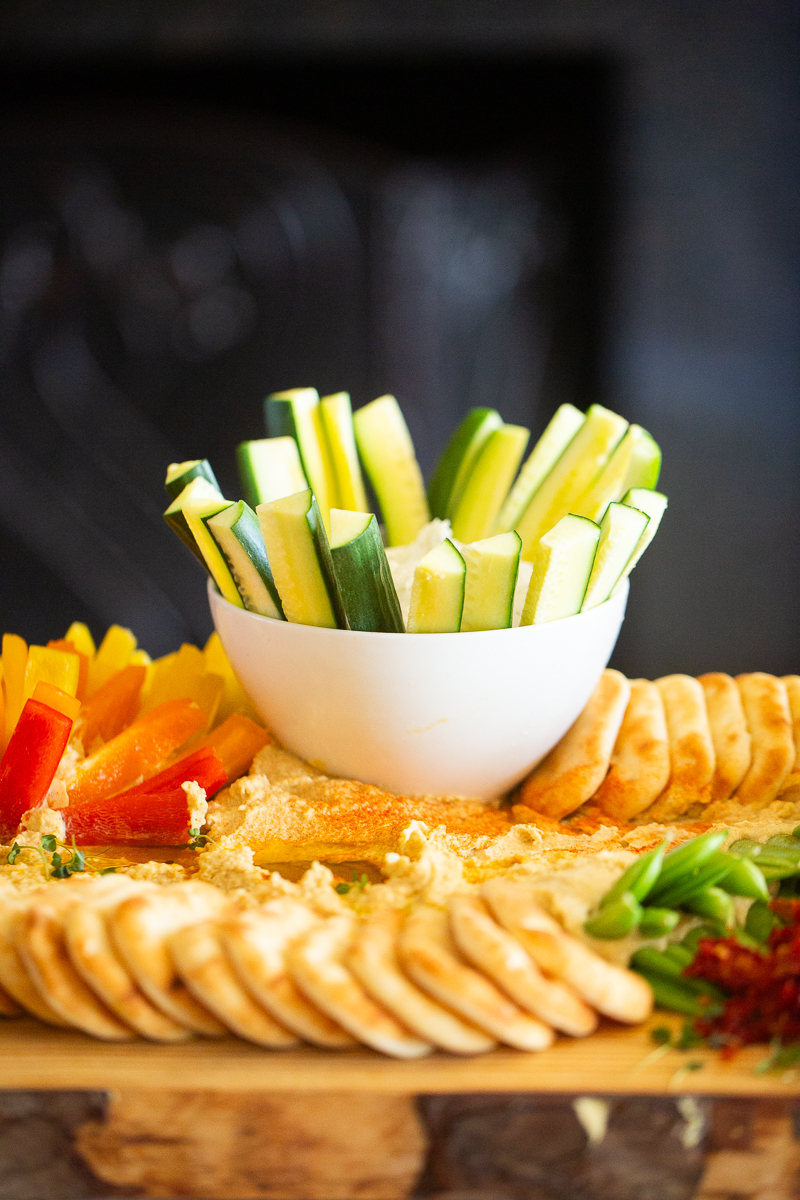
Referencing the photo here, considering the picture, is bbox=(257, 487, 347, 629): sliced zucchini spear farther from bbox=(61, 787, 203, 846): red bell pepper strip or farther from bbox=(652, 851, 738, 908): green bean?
bbox=(652, 851, 738, 908): green bean

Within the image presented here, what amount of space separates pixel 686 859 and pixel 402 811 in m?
0.46

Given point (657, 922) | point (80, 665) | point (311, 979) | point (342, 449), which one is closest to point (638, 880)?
point (657, 922)

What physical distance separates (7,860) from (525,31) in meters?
4.18

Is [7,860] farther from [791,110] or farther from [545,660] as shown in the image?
[791,110]

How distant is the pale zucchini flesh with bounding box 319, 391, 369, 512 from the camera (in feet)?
6.04

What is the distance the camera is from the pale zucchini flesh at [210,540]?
154 centimetres

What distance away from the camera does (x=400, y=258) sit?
489cm

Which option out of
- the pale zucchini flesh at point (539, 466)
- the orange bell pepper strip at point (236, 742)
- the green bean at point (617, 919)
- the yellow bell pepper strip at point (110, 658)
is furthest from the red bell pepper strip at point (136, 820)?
the pale zucchini flesh at point (539, 466)

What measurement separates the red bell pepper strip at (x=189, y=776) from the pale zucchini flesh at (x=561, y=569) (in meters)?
0.52

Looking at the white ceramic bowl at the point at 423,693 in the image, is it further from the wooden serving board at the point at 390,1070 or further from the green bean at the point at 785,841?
the wooden serving board at the point at 390,1070

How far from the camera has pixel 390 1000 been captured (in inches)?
39.9

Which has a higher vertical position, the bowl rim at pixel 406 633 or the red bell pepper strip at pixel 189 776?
the bowl rim at pixel 406 633

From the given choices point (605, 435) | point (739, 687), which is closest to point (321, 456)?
point (605, 435)

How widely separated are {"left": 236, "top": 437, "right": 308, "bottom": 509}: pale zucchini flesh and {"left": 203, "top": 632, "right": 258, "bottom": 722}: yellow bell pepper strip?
0.30m
